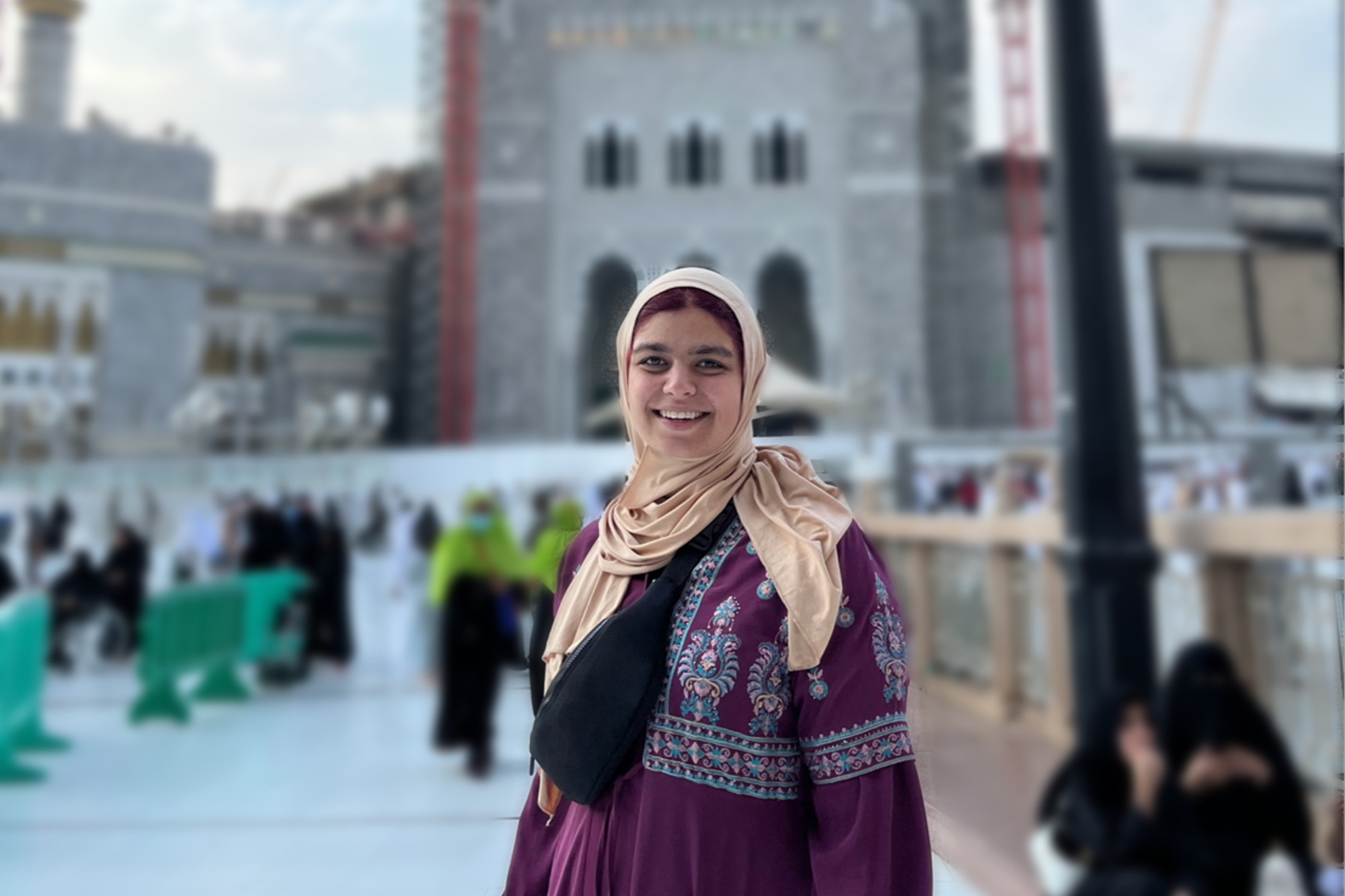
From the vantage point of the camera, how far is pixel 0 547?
7445 millimetres

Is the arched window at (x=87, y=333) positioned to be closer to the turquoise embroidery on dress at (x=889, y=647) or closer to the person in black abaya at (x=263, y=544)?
the person in black abaya at (x=263, y=544)

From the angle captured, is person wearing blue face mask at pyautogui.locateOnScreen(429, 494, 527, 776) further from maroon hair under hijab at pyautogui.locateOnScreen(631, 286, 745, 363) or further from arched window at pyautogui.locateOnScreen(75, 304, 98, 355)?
arched window at pyautogui.locateOnScreen(75, 304, 98, 355)

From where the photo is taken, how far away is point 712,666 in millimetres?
595

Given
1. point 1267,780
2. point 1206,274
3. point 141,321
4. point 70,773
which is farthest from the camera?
point 141,321

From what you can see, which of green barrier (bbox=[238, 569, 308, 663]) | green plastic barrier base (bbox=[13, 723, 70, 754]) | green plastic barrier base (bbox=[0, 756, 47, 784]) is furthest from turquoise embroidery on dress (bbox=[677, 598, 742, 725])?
green barrier (bbox=[238, 569, 308, 663])

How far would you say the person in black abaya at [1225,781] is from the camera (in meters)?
1.50

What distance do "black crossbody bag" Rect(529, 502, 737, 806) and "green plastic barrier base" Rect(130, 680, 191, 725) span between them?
4.06m

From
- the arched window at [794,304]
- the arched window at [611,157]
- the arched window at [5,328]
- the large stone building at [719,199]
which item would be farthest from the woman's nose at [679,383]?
the arched window at [611,157]

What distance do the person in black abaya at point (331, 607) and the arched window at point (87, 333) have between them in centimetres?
981

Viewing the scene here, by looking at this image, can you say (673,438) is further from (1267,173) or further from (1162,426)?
(1267,173)

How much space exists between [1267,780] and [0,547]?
8681mm

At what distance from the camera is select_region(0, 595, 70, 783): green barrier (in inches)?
122

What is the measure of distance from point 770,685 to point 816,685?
3 centimetres

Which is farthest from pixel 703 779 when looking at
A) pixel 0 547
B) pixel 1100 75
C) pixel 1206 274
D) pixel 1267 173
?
pixel 1267 173
